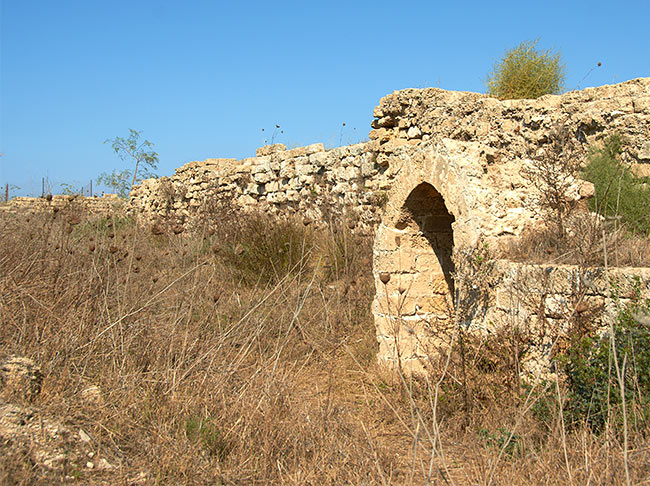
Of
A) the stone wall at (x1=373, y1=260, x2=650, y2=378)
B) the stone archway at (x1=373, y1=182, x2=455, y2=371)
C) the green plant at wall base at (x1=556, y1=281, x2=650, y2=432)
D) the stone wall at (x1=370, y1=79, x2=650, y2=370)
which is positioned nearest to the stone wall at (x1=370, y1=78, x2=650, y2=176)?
the stone wall at (x1=370, y1=79, x2=650, y2=370)

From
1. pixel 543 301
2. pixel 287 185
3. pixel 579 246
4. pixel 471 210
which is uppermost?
pixel 287 185

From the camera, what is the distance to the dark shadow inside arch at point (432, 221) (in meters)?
5.62

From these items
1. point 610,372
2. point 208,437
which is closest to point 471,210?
point 610,372

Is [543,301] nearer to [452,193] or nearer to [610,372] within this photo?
[610,372]

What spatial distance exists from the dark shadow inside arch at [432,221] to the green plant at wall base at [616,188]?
1611mm

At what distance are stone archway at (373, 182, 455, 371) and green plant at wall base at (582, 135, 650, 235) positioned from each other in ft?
5.71

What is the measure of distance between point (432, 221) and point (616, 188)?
7.39 ft

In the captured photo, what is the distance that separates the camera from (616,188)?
20.6 ft

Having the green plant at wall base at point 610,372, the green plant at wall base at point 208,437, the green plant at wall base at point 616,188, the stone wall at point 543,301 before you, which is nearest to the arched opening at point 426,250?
the stone wall at point 543,301

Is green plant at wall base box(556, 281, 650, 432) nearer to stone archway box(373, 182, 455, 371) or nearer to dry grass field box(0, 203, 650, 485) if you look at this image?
dry grass field box(0, 203, 650, 485)

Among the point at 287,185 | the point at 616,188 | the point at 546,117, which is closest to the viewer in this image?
the point at 616,188

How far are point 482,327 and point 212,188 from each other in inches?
392

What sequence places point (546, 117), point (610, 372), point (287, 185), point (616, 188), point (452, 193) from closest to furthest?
point (610, 372)
point (452, 193)
point (616, 188)
point (546, 117)
point (287, 185)

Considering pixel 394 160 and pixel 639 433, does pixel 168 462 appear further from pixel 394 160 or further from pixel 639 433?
pixel 394 160
